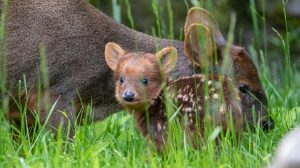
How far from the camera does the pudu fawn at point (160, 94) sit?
233 inches

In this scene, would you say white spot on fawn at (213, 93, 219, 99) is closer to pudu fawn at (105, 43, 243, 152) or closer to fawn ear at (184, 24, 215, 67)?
pudu fawn at (105, 43, 243, 152)

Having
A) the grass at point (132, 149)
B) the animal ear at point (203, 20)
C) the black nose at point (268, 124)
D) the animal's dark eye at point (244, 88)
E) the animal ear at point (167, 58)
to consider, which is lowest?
the black nose at point (268, 124)

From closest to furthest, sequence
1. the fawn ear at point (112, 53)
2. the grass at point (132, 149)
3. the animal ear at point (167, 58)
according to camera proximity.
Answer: the grass at point (132, 149)
the animal ear at point (167, 58)
the fawn ear at point (112, 53)

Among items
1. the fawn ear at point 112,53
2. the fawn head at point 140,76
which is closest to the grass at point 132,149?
the fawn head at point 140,76

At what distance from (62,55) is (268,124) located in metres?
1.85

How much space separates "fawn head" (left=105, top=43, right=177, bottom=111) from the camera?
6.12 m

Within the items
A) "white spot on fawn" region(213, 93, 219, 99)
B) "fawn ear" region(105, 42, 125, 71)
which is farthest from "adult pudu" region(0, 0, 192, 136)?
"white spot on fawn" region(213, 93, 219, 99)

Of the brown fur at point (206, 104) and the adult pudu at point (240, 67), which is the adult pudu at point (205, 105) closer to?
the brown fur at point (206, 104)

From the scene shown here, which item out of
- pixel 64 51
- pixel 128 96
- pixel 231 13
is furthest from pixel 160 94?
pixel 231 13

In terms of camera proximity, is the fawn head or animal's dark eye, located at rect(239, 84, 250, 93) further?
animal's dark eye, located at rect(239, 84, 250, 93)

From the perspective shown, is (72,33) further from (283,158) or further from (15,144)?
(283,158)

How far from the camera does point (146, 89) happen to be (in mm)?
6219

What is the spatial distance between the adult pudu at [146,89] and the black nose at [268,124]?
0.97 metres

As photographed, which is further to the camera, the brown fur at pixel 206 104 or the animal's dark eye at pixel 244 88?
the animal's dark eye at pixel 244 88
